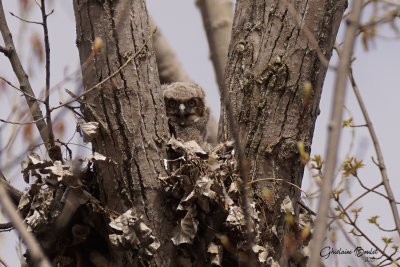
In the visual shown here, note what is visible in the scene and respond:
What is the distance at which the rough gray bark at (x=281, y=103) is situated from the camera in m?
4.12

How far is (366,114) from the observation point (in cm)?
504

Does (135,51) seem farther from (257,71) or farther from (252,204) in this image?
(252,204)

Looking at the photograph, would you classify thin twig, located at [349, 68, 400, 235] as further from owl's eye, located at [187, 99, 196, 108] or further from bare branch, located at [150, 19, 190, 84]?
bare branch, located at [150, 19, 190, 84]

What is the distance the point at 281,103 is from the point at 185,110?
2806mm

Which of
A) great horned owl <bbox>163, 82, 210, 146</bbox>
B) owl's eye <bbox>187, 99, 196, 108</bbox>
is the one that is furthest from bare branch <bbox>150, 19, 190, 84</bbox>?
owl's eye <bbox>187, 99, 196, 108</bbox>

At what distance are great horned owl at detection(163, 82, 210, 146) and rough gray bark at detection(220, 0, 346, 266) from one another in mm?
2371

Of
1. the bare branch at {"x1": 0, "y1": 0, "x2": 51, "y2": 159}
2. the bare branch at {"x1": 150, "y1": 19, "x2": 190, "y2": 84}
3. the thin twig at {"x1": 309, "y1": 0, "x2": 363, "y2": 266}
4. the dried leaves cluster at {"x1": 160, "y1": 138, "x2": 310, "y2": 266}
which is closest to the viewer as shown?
the thin twig at {"x1": 309, "y1": 0, "x2": 363, "y2": 266}

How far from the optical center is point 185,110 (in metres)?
6.94

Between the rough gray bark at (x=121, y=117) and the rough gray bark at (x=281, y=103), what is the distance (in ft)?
2.10

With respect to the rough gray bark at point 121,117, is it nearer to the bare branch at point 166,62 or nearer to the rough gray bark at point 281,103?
the rough gray bark at point 281,103

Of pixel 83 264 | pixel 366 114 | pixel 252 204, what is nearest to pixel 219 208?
pixel 252 204

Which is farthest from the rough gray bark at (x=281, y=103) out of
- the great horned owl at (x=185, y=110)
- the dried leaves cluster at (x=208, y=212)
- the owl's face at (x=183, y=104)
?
the owl's face at (x=183, y=104)

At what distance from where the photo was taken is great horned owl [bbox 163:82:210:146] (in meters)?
6.78

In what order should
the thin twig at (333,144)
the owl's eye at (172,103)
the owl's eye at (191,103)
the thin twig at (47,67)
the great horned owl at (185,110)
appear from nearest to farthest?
the thin twig at (333,144), the thin twig at (47,67), the great horned owl at (185,110), the owl's eye at (172,103), the owl's eye at (191,103)
